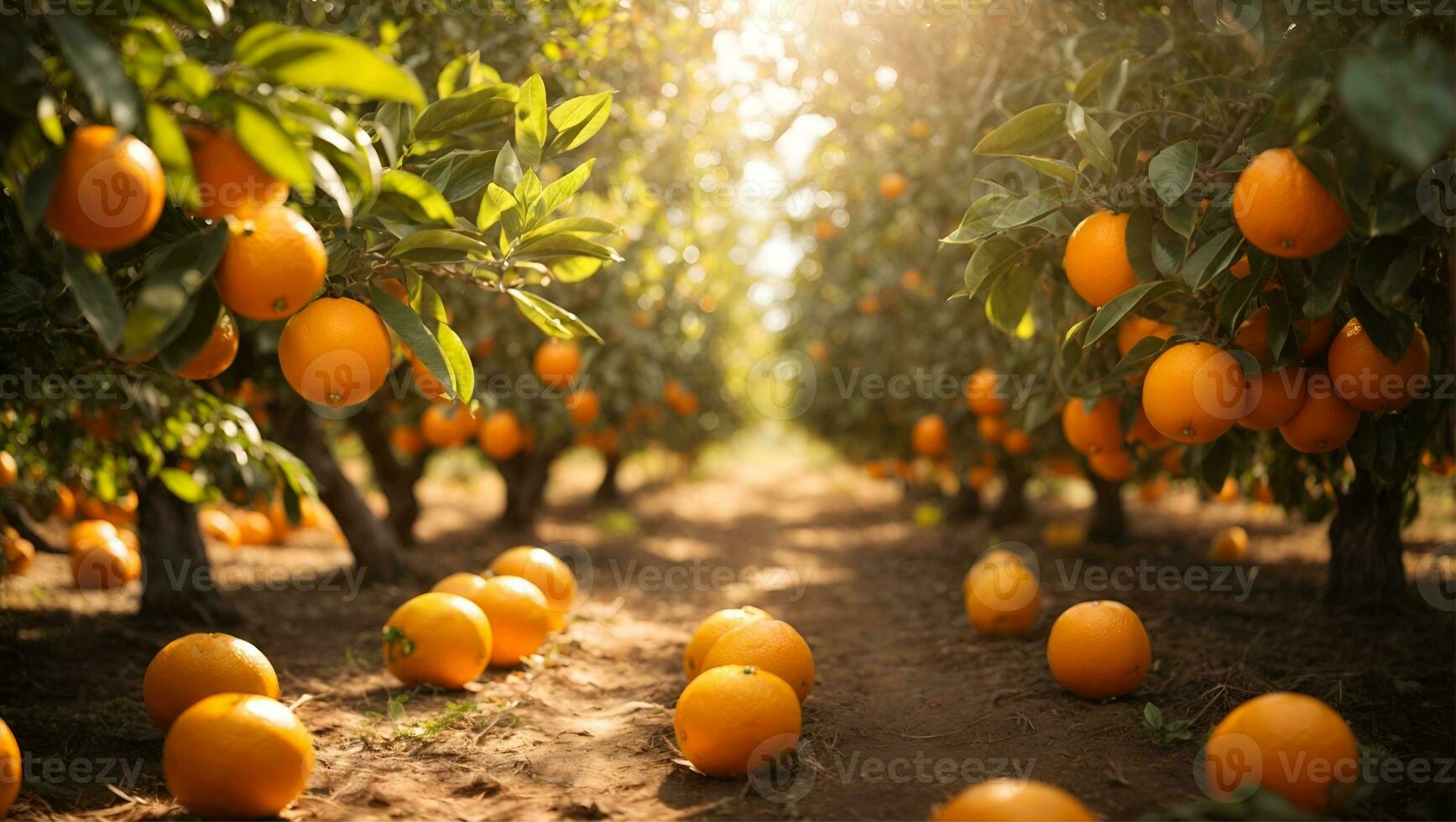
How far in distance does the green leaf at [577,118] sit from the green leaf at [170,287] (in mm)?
1082

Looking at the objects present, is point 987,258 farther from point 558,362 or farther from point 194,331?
point 558,362

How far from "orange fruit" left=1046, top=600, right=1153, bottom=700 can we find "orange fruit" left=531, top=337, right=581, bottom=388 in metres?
3.00

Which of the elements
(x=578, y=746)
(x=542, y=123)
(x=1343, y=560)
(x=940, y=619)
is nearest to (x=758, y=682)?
(x=578, y=746)

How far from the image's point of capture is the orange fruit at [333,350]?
2.28 metres

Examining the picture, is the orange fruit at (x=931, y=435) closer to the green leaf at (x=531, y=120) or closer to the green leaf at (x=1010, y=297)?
the green leaf at (x=1010, y=297)

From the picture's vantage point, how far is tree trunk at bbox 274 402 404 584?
18.6 feet

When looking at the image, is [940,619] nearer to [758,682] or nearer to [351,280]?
[758,682]

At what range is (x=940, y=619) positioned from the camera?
18.2 ft

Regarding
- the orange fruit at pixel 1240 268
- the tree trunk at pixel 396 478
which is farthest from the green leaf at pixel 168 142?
the tree trunk at pixel 396 478

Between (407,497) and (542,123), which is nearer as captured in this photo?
(542,123)

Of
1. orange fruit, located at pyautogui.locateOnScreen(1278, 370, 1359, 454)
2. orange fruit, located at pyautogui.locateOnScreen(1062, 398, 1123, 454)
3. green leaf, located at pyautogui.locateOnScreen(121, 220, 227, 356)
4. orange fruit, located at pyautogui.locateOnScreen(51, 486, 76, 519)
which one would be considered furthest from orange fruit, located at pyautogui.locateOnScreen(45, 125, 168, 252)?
orange fruit, located at pyautogui.locateOnScreen(51, 486, 76, 519)

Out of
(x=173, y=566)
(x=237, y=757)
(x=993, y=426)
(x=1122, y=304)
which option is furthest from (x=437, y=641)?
(x=993, y=426)

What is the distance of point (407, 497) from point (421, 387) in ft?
16.6

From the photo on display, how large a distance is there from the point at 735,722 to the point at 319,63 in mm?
2076
